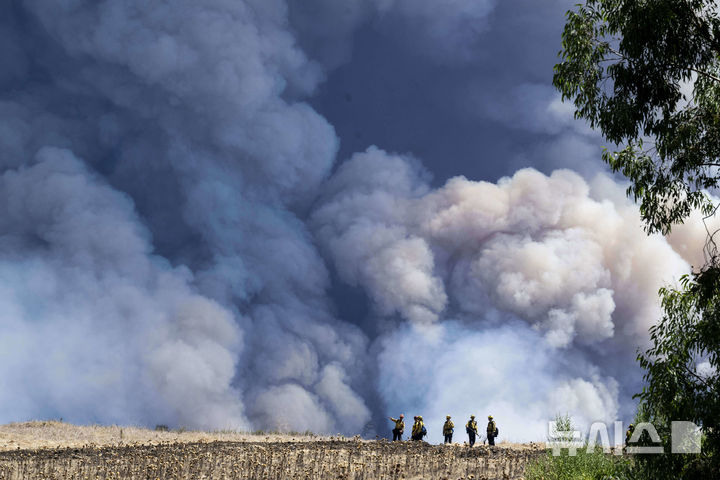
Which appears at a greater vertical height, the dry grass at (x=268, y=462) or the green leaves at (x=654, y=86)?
the green leaves at (x=654, y=86)

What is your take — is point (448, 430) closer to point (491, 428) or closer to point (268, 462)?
point (491, 428)

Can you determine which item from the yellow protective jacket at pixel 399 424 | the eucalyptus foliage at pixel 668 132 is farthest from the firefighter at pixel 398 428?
the eucalyptus foliage at pixel 668 132

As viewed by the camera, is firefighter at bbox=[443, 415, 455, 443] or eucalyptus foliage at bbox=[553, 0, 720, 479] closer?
eucalyptus foliage at bbox=[553, 0, 720, 479]

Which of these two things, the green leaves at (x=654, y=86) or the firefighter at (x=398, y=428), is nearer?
the green leaves at (x=654, y=86)

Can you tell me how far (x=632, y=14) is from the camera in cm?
1416

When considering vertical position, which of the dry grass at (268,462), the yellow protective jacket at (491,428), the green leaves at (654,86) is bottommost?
the dry grass at (268,462)

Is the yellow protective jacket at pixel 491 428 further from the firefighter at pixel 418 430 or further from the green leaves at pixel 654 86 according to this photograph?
the green leaves at pixel 654 86

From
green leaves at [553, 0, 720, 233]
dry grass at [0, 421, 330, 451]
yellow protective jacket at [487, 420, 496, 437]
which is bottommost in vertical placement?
dry grass at [0, 421, 330, 451]

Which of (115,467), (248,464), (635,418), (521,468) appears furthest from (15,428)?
(635,418)

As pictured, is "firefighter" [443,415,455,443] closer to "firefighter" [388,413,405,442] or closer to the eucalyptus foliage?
"firefighter" [388,413,405,442]

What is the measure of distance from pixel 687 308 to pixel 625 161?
3.90m

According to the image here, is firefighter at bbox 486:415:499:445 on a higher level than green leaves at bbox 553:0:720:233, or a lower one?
lower

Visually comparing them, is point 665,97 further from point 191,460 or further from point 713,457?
point 191,460

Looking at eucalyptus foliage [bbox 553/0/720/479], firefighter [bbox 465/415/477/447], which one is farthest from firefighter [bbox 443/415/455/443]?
eucalyptus foliage [bbox 553/0/720/479]
